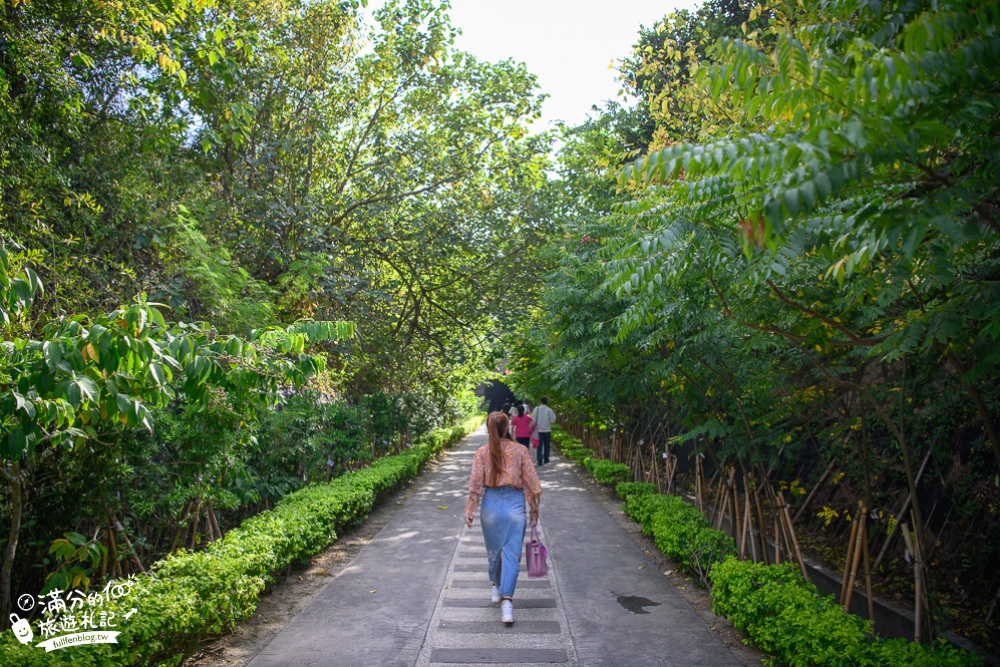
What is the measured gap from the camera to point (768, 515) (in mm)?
9867

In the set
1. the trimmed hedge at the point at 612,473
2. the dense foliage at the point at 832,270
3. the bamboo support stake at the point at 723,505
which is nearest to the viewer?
the dense foliage at the point at 832,270

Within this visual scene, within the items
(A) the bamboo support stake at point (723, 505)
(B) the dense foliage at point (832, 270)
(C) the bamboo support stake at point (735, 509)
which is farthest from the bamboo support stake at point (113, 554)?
(A) the bamboo support stake at point (723, 505)

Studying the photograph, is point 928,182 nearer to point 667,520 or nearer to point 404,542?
point 667,520

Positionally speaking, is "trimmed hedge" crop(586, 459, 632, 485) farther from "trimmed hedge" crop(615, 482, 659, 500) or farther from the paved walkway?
the paved walkway

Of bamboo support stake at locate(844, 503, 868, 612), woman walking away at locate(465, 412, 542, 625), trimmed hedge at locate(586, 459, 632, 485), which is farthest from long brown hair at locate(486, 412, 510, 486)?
trimmed hedge at locate(586, 459, 632, 485)

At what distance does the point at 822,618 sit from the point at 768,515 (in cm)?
566

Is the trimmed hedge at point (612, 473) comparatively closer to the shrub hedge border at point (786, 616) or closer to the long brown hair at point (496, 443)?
the shrub hedge border at point (786, 616)

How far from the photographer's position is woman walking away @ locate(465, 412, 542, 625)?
5973mm

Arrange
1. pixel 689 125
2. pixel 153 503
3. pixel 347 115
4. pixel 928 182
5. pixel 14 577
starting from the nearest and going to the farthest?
pixel 928 182
pixel 14 577
pixel 153 503
pixel 689 125
pixel 347 115

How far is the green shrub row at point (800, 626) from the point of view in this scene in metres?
3.90

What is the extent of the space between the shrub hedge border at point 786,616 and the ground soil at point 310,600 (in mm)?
165

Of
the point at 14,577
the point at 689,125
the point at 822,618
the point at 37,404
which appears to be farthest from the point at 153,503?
the point at 689,125

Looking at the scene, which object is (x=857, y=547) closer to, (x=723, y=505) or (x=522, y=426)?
(x=723, y=505)

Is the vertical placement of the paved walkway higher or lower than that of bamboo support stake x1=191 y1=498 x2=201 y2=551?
lower
